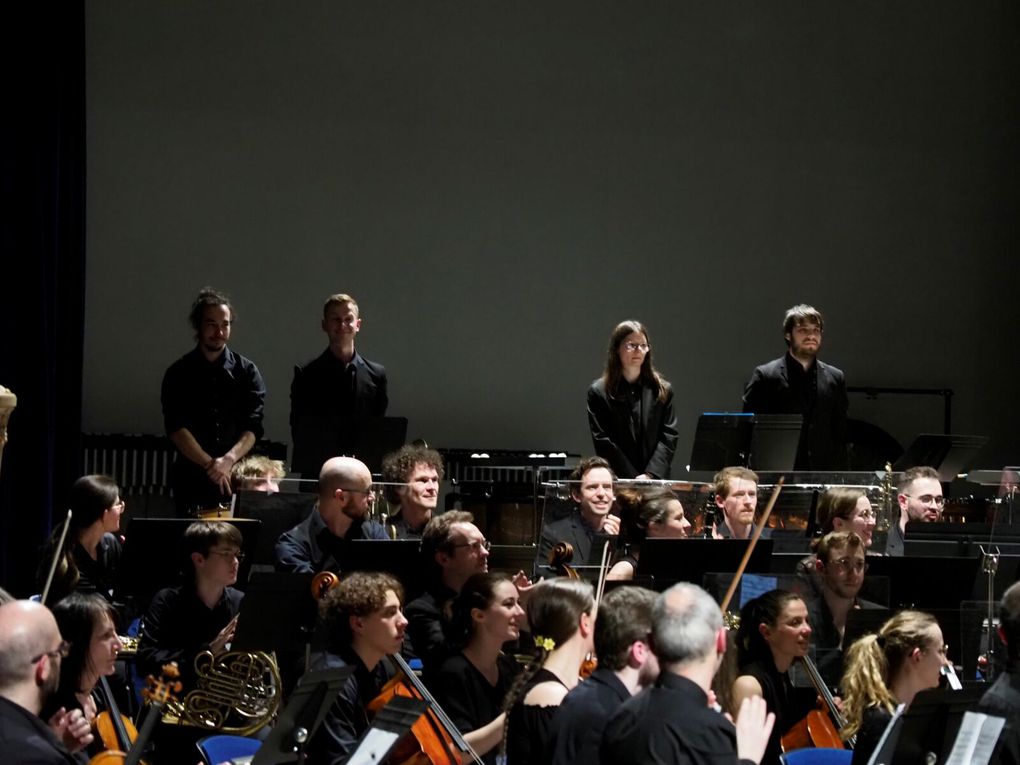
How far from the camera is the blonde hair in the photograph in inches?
171

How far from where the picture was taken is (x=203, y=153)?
974cm

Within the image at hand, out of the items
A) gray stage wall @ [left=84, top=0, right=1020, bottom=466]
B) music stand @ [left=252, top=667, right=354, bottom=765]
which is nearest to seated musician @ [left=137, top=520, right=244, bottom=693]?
music stand @ [left=252, top=667, right=354, bottom=765]

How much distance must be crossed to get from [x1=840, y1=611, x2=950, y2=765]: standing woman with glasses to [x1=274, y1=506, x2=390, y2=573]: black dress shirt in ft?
5.57

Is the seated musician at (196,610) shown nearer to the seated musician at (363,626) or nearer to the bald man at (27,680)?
the seated musician at (363,626)

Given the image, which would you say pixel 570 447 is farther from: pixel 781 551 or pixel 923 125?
pixel 781 551

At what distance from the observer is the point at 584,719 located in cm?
343

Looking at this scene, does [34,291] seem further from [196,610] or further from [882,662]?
[882,662]

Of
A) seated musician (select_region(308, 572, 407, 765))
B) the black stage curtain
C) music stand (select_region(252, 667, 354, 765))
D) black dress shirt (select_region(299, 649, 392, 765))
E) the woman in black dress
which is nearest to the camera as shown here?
music stand (select_region(252, 667, 354, 765))

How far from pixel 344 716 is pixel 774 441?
3.44m

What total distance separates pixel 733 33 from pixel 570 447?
2.97 metres

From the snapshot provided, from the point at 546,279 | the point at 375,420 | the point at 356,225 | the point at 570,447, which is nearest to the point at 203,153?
the point at 356,225

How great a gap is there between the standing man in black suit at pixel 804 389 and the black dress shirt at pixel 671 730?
458 centimetres

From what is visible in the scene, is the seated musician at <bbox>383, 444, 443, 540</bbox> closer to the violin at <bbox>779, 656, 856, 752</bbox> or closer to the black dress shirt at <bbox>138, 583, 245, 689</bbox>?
the black dress shirt at <bbox>138, 583, 245, 689</bbox>

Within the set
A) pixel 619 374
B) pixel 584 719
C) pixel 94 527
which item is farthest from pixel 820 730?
pixel 619 374
